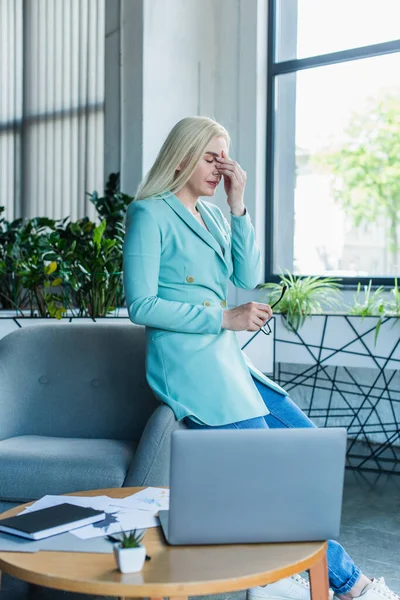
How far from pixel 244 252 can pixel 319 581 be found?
1.06m

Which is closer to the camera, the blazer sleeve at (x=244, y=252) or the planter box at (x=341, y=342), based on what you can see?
the blazer sleeve at (x=244, y=252)

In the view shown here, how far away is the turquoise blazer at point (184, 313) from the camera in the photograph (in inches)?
84.3

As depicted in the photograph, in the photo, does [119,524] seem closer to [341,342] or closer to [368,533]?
[368,533]

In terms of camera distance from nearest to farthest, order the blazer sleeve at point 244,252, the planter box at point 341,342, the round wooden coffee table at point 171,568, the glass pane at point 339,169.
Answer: the round wooden coffee table at point 171,568 → the blazer sleeve at point 244,252 → the planter box at point 341,342 → the glass pane at point 339,169

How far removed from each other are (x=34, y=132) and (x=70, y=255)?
3.37 meters

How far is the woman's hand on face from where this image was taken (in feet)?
7.39

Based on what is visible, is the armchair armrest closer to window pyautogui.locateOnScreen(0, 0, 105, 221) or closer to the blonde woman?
the blonde woman

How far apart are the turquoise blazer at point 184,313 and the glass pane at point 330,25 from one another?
332 centimetres

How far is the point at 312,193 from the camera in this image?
5312 millimetres

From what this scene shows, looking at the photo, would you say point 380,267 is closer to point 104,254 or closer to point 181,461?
point 104,254

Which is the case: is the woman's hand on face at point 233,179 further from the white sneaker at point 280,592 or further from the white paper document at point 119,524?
the white sneaker at point 280,592

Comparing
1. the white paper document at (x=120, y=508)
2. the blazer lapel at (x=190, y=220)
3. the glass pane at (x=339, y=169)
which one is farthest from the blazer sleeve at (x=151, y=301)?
the glass pane at (x=339, y=169)

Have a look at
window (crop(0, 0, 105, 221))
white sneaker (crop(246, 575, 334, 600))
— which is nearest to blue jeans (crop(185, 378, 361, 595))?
white sneaker (crop(246, 575, 334, 600))

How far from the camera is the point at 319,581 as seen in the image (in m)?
1.67
